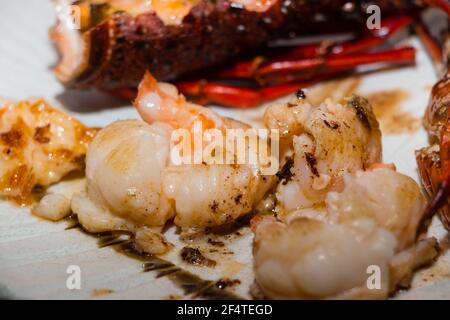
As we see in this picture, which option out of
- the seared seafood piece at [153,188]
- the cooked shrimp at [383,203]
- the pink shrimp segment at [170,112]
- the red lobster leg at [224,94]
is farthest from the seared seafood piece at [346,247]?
the red lobster leg at [224,94]

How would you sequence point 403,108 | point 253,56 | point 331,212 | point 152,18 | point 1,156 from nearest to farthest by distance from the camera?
point 331,212
point 1,156
point 152,18
point 403,108
point 253,56

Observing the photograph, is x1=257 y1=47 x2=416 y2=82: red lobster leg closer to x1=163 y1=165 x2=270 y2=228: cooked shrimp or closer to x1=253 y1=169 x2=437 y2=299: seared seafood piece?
x1=163 y1=165 x2=270 y2=228: cooked shrimp

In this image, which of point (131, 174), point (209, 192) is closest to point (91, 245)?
point (131, 174)

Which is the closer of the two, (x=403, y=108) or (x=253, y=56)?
(x=403, y=108)

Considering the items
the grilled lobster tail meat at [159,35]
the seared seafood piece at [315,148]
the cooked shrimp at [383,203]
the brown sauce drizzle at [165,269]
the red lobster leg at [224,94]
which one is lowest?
the brown sauce drizzle at [165,269]

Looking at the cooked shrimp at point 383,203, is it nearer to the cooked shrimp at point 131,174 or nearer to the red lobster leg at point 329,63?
the cooked shrimp at point 131,174

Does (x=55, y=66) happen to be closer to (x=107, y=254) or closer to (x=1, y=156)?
(x=1, y=156)

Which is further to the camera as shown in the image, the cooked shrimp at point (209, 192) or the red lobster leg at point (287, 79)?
the red lobster leg at point (287, 79)
